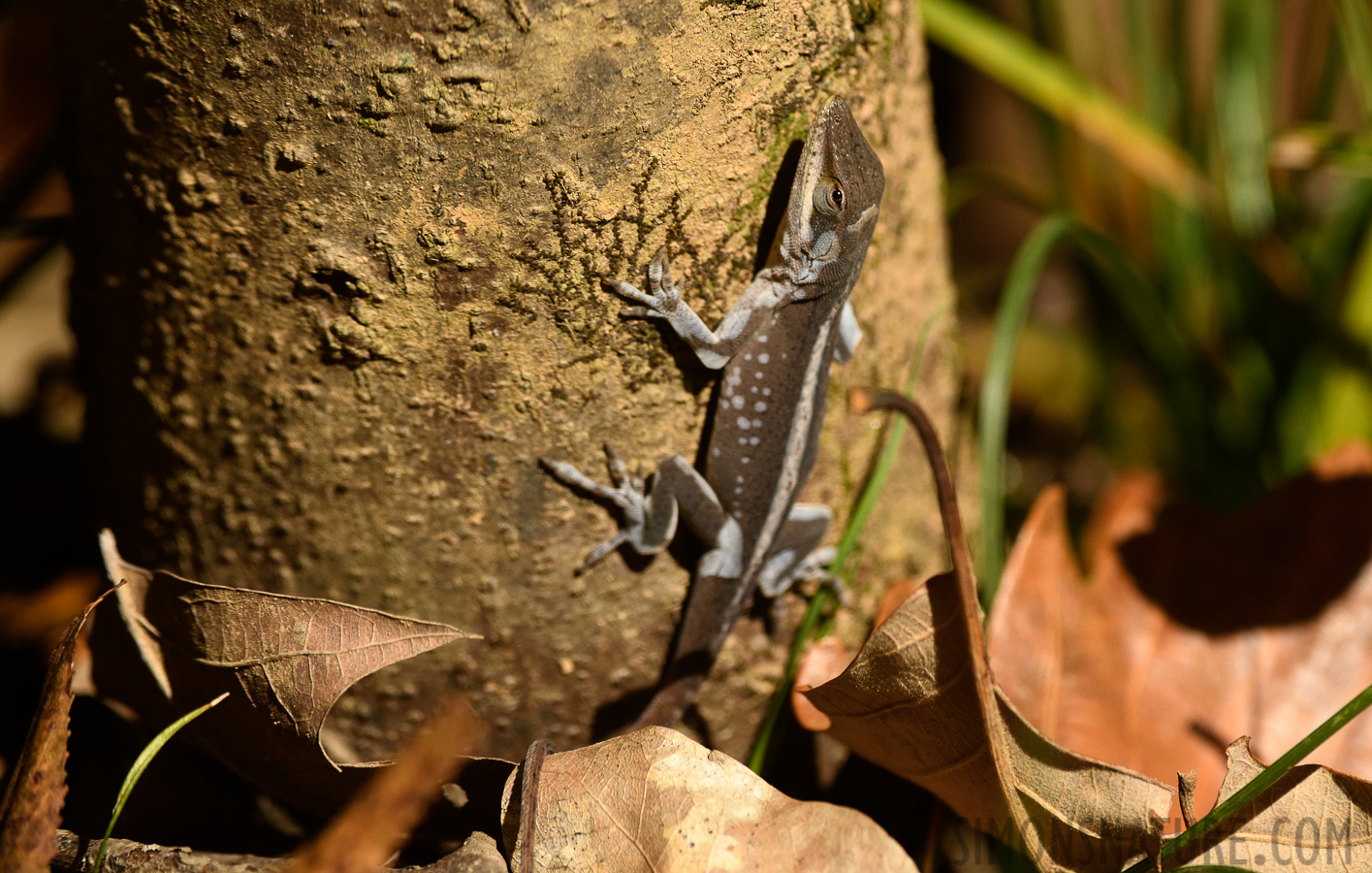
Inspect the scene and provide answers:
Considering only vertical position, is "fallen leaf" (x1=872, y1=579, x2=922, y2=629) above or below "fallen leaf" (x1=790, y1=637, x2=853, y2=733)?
above

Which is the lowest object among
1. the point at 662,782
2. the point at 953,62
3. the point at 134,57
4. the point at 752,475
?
the point at 662,782

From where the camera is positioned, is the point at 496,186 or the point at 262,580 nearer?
the point at 496,186

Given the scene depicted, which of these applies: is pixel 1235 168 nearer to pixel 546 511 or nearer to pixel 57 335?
pixel 546 511

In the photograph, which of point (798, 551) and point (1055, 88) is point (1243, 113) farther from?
point (798, 551)

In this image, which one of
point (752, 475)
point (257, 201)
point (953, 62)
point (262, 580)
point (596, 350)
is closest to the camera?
point (257, 201)

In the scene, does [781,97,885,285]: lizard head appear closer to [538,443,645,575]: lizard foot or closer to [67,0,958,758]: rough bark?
[67,0,958,758]: rough bark

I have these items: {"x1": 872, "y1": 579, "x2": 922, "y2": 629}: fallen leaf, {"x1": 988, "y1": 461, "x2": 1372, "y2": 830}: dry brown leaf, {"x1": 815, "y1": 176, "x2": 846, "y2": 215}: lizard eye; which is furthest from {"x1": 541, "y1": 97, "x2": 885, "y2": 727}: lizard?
{"x1": 988, "y1": 461, "x2": 1372, "y2": 830}: dry brown leaf

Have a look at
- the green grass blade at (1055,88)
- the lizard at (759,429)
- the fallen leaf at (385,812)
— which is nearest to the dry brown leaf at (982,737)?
the lizard at (759,429)

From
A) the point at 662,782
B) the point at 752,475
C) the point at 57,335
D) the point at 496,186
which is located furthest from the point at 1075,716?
the point at 57,335
